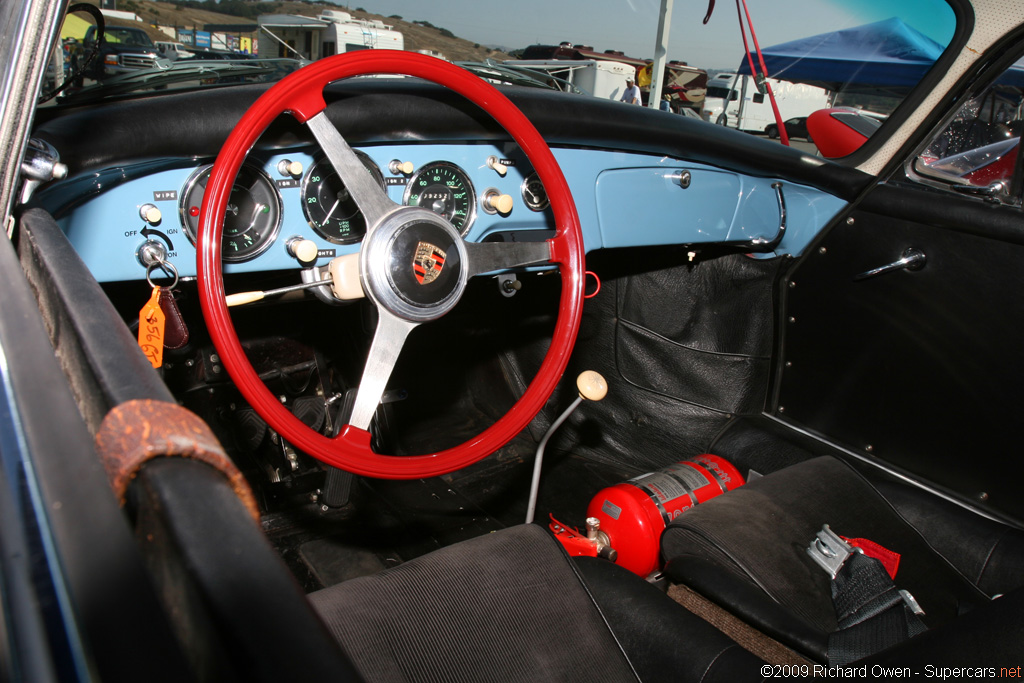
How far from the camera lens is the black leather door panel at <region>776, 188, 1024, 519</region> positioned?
166cm

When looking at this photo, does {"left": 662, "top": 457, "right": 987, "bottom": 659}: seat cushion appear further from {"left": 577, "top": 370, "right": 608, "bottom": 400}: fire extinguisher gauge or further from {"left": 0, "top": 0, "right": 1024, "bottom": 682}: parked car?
{"left": 577, "top": 370, "right": 608, "bottom": 400}: fire extinguisher gauge

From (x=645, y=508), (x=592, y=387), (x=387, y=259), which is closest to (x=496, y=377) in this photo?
(x=645, y=508)

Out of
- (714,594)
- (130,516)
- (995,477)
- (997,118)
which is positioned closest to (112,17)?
(130,516)

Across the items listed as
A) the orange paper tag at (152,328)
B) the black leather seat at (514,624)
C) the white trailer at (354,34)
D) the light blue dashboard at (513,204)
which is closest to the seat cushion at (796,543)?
the black leather seat at (514,624)

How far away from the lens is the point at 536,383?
1334mm

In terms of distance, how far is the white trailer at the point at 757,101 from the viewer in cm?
236

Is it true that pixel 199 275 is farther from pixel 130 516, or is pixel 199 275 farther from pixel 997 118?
pixel 997 118

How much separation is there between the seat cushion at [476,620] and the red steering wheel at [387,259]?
7.1 inches

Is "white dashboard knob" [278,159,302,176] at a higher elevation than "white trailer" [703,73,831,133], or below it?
below

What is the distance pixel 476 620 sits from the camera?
1.08m

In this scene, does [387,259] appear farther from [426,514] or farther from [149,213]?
[426,514]

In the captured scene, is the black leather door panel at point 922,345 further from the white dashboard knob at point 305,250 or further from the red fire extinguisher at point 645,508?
the white dashboard knob at point 305,250

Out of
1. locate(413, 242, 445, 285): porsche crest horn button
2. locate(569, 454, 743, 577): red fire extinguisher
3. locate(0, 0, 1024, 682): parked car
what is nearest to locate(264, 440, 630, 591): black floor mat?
locate(0, 0, 1024, 682): parked car

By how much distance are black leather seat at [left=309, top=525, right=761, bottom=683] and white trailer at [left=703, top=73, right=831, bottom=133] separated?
1.70 metres
